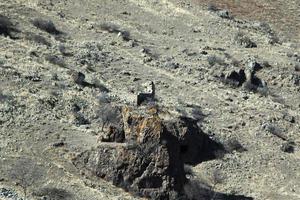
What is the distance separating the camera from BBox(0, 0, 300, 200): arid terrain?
66.1 feet

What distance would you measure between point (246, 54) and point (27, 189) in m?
18.7

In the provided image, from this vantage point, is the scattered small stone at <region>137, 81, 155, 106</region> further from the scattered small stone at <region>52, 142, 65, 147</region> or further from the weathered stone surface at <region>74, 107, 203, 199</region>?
the weathered stone surface at <region>74, 107, 203, 199</region>

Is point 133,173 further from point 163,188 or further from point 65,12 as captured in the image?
point 65,12

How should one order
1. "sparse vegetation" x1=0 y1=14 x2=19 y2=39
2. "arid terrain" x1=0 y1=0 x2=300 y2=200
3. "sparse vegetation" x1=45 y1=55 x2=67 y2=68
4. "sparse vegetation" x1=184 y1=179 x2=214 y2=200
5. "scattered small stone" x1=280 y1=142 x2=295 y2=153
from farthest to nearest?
"sparse vegetation" x1=0 y1=14 x2=19 y2=39
"sparse vegetation" x1=45 y1=55 x2=67 y2=68
"scattered small stone" x1=280 y1=142 x2=295 y2=153
"sparse vegetation" x1=184 y1=179 x2=214 y2=200
"arid terrain" x1=0 y1=0 x2=300 y2=200

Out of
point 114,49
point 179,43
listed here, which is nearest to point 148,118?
point 114,49

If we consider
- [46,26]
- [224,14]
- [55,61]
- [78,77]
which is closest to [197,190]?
[78,77]

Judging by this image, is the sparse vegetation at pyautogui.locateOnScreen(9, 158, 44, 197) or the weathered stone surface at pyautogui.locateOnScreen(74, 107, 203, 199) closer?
the sparse vegetation at pyautogui.locateOnScreen(9, 158, 44, 197)

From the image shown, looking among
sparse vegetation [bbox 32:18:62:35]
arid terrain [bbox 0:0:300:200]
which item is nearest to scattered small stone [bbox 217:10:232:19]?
arid terrain [bbox 0:0:300:200]

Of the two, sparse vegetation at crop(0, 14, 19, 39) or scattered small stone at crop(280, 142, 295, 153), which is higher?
scattered small stone at crop(280, 142, 295, 153)

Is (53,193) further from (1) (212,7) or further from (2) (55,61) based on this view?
(1) (212,7)

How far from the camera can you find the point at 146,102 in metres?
26.2

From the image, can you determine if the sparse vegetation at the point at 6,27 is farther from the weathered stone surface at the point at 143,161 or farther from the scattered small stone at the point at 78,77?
the weathered stone surface at the point at 143,161

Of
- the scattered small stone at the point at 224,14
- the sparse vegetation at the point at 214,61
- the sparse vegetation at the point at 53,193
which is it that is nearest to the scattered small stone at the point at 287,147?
the sparse vegetation at the point at 214,61

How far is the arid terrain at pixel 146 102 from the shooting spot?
20.2 metres
